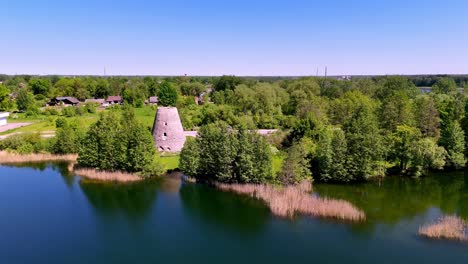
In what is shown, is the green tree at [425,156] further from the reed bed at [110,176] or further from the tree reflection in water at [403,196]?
the reed bed at [110,176]

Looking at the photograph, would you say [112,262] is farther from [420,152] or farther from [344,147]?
[420,152]

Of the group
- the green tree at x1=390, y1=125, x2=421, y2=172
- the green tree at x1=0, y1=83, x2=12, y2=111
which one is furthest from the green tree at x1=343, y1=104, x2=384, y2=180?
the green tree at x1=0, y1=83, x2=12, y2=111

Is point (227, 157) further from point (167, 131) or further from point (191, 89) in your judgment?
point (191, 89)

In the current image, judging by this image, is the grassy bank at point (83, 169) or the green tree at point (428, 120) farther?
the green tree at point (428, 120)

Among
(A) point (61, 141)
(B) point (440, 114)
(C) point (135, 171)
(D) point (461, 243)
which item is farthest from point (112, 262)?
(B) point (440, 114)

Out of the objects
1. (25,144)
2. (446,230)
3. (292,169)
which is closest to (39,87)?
(25,144)

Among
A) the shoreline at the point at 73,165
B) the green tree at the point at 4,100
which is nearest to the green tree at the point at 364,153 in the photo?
the shoreline at the point at 73,165

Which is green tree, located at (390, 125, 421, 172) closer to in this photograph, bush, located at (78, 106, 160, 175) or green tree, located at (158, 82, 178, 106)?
bush, located at (78, 106, 160, 175)
